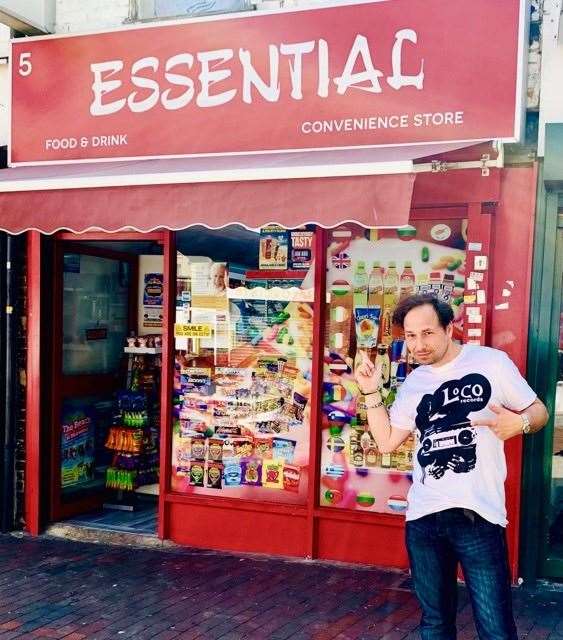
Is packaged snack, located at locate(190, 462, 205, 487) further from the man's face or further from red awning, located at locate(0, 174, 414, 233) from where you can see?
the man's face

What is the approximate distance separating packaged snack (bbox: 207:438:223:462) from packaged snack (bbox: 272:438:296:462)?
0.44 m

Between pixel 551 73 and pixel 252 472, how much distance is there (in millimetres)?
3523

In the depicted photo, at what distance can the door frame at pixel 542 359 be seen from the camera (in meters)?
5.09

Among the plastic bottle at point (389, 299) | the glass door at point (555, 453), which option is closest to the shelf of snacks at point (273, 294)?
the plastic bottle at point (389, 299)

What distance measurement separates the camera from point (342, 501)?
5719 millimetres

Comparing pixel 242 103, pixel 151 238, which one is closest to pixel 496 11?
pixel 242 103

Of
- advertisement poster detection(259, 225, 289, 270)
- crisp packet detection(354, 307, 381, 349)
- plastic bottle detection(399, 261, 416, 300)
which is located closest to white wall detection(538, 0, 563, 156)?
plastic bottle detection(399, 261, 416, 300)

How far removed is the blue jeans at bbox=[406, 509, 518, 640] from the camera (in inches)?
123

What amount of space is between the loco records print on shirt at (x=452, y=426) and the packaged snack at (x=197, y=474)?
10.0ft

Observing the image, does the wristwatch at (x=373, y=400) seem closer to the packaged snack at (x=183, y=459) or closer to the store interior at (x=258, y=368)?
the store interior at (x=258, y=368)

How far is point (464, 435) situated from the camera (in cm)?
324

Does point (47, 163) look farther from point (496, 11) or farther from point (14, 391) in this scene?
point (496, 11)

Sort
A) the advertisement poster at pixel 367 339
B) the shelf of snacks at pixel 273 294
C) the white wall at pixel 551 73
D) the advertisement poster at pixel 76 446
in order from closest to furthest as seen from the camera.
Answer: the white wall at pixel 551 73 < the advertisement poster at pixel 367 339 < the shelf of snacks at pixel 273 294 < the advertisement poster at pixel 76 446

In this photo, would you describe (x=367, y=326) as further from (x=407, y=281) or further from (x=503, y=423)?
(x=503, y=423)
